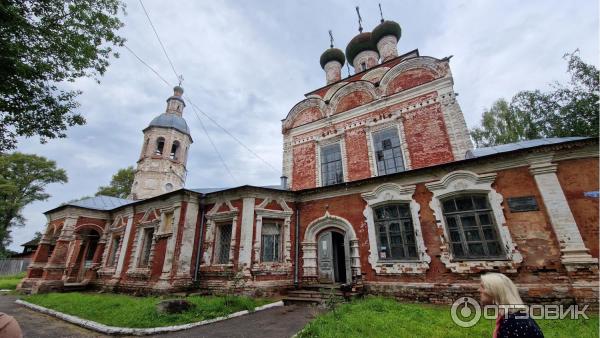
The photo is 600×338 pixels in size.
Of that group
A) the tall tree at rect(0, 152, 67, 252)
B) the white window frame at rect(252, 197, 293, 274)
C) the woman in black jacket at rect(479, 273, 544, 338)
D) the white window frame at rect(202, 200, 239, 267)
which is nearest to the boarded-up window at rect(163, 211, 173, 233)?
the white window frame at rect(202, 200, 239, 267)

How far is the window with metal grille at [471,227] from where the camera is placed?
7.61 meters

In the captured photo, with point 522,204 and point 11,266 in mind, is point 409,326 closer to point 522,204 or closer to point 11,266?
point 522,204

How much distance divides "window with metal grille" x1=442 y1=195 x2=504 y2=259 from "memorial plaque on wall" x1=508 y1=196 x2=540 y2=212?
54 centimetres

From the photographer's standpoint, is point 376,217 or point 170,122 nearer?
point 376,217

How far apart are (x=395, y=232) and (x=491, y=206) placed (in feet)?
9.69

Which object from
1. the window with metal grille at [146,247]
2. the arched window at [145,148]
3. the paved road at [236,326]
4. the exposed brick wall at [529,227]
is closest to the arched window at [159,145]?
the arched window at [145,148]

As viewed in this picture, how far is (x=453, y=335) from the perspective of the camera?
4.70 m

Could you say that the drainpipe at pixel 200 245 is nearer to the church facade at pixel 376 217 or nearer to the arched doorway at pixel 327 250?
the church facade at pixel 376 217

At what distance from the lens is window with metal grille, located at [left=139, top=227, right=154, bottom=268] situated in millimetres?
11953

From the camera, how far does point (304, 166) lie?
47.0 feet

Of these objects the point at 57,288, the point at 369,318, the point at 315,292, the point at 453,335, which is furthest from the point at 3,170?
the point at 453,335

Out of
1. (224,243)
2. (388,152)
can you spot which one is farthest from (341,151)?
(224,243)

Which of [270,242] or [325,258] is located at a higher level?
[270,242]

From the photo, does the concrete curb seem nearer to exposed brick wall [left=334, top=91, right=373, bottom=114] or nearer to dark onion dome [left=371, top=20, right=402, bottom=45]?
exposed brick wall [left=334, top=91, right=373, bottom=114]
